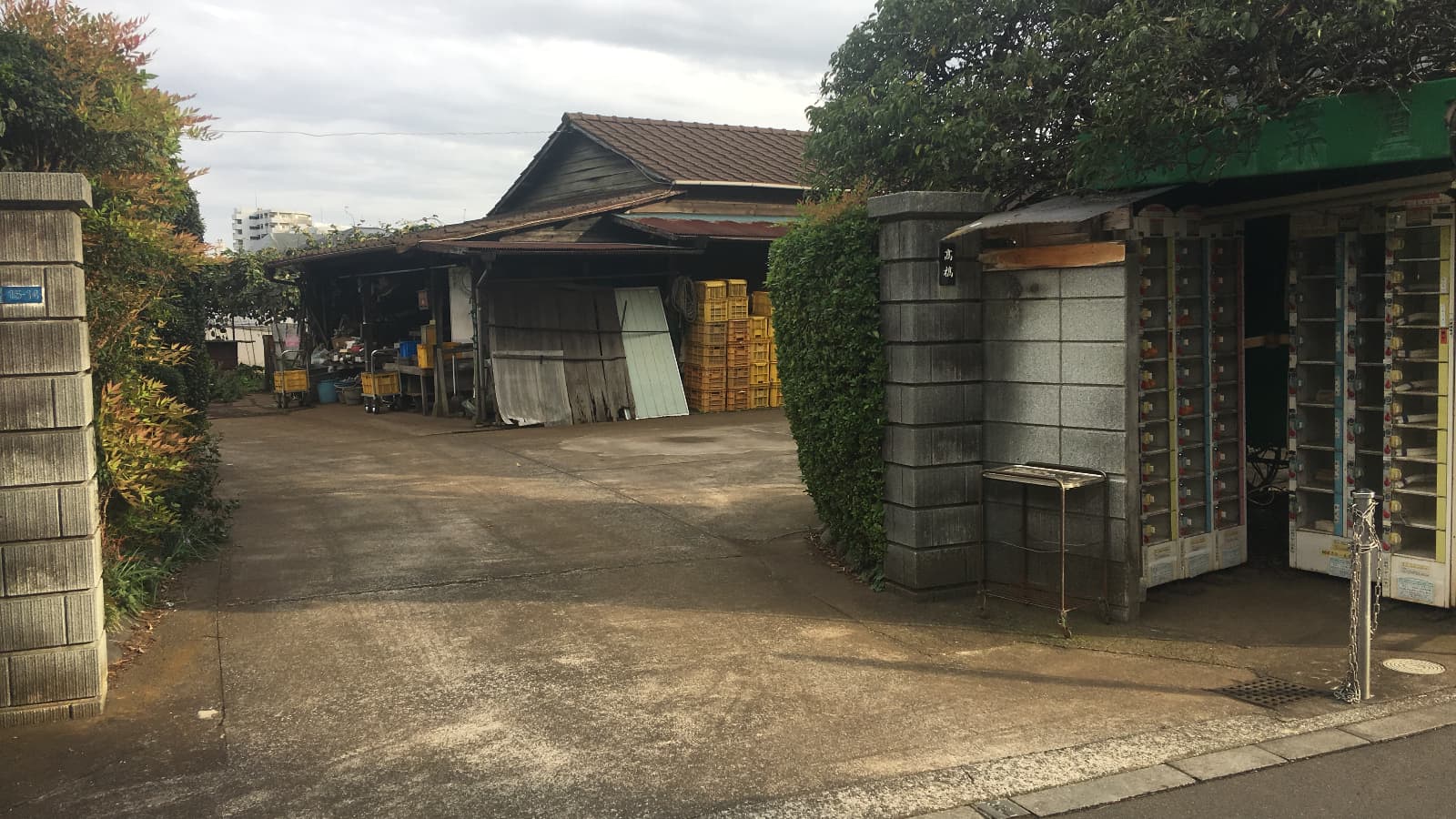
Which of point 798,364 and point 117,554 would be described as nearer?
point 117,554

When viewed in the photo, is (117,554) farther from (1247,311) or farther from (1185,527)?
(1247,311)

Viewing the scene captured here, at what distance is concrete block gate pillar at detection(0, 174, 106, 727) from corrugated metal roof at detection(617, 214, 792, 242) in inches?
526

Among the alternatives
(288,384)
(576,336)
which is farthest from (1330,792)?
(288,384)

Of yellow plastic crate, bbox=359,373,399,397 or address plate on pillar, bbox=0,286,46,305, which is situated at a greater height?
address plate on pillar, bbox=0,286,46,305

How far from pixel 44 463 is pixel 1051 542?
18.9ft

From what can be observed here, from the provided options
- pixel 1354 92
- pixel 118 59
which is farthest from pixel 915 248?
pixel 118 59

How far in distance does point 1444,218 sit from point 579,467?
30.2 ft

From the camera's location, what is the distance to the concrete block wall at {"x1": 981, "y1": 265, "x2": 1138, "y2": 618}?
643 centimetres

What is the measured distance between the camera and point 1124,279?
6.30m

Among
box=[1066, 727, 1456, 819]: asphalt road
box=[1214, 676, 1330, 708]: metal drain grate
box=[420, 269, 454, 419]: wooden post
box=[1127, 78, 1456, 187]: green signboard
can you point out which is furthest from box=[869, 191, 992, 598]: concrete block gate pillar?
box=[420, 269, 454, 419]: wooden post

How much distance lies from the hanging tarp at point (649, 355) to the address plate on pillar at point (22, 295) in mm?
13340

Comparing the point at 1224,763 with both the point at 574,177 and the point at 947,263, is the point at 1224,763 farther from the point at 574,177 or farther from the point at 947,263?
the point at 574,177

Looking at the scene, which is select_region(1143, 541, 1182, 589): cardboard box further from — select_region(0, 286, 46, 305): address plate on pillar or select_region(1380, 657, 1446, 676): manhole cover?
select_region(0, 286, 46, 305): address plate on pillar

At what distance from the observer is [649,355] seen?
18812 mm
